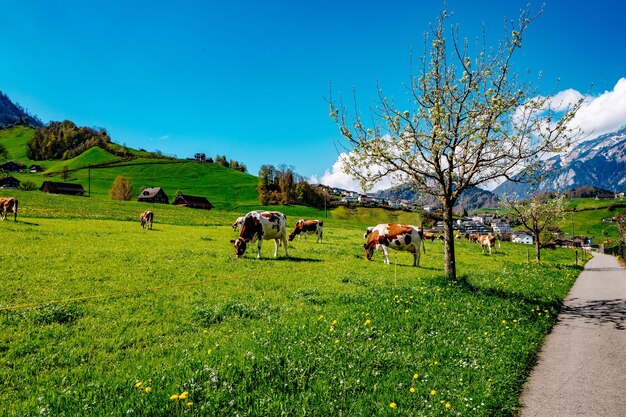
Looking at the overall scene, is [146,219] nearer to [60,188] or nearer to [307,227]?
[307,227]

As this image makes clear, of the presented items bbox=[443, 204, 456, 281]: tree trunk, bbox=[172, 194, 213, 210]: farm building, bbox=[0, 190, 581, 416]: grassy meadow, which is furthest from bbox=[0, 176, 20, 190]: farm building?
bbox=[443, 204, 456, 281]: tree trunk

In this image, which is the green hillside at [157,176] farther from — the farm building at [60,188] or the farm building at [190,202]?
the farm building at [190,202]

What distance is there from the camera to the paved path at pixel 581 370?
6.16 meters

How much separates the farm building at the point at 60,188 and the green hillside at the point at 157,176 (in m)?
5.11

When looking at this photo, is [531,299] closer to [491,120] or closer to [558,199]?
[491,120]

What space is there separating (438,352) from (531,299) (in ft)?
26.7

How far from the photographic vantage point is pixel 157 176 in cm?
17075

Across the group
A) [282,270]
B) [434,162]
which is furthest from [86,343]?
[434,162]

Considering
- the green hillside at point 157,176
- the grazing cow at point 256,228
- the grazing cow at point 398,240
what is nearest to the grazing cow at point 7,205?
the grazing cow at point 256,228

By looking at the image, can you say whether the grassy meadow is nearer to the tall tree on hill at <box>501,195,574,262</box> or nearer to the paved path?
the paved path

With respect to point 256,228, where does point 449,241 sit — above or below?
below

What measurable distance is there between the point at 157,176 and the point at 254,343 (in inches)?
7101

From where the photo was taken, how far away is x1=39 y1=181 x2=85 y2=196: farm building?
Result: 116 metres

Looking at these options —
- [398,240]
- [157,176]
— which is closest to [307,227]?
[398,240]
